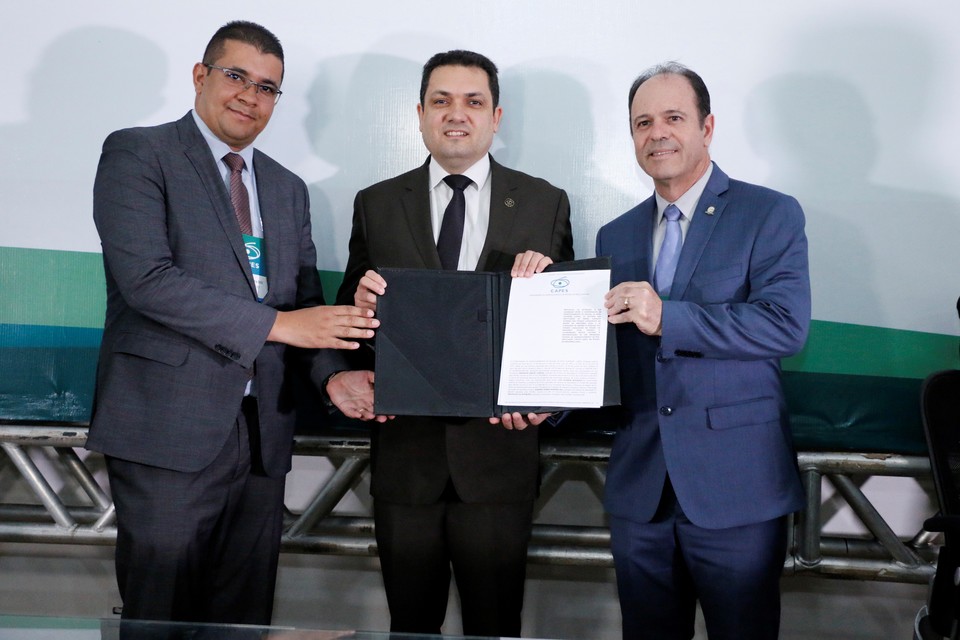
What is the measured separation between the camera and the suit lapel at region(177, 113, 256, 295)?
7.17ft

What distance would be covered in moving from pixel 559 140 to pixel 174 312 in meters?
1.41

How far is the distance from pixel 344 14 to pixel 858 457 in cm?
220

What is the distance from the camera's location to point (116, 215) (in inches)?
83.5

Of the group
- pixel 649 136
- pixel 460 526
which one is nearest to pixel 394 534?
pixel 460 526

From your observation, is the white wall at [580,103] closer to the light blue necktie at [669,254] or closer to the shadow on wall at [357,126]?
the shadow on wall at [357,126]

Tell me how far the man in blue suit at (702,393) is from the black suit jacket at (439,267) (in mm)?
257

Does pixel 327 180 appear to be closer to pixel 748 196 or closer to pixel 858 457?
pixel 748 196

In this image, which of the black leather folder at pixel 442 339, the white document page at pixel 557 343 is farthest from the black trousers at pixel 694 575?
the black leather folder at pixel 442 339

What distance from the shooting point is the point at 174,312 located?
6.84 ft

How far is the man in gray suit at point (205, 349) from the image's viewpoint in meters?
2.10

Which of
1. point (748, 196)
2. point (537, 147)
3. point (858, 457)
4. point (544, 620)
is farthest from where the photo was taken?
point (544, 620)

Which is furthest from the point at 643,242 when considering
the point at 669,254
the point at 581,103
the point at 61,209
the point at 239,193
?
the point at 61,209

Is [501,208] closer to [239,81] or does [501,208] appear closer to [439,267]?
[439,267]

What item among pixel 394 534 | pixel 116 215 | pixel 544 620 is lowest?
pixel 544 620
